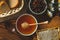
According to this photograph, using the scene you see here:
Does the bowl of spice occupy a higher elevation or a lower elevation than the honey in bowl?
higher

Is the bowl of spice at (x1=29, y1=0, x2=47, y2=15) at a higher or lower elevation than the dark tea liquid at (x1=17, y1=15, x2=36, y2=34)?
higher

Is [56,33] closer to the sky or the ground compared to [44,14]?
closer to the ground

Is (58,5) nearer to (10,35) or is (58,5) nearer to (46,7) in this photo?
(46,7)

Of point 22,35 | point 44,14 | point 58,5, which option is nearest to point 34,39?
point 22,35

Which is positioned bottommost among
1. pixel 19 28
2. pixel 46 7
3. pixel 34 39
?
pixel 34 39

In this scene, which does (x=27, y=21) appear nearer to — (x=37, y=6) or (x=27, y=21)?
(x=27, y=21)

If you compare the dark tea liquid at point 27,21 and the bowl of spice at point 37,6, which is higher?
the bowl of spice at point 37,6

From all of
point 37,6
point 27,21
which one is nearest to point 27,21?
point 27,21

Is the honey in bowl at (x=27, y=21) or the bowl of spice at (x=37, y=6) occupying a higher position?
the bowl of spice at (x=37, y=6)
